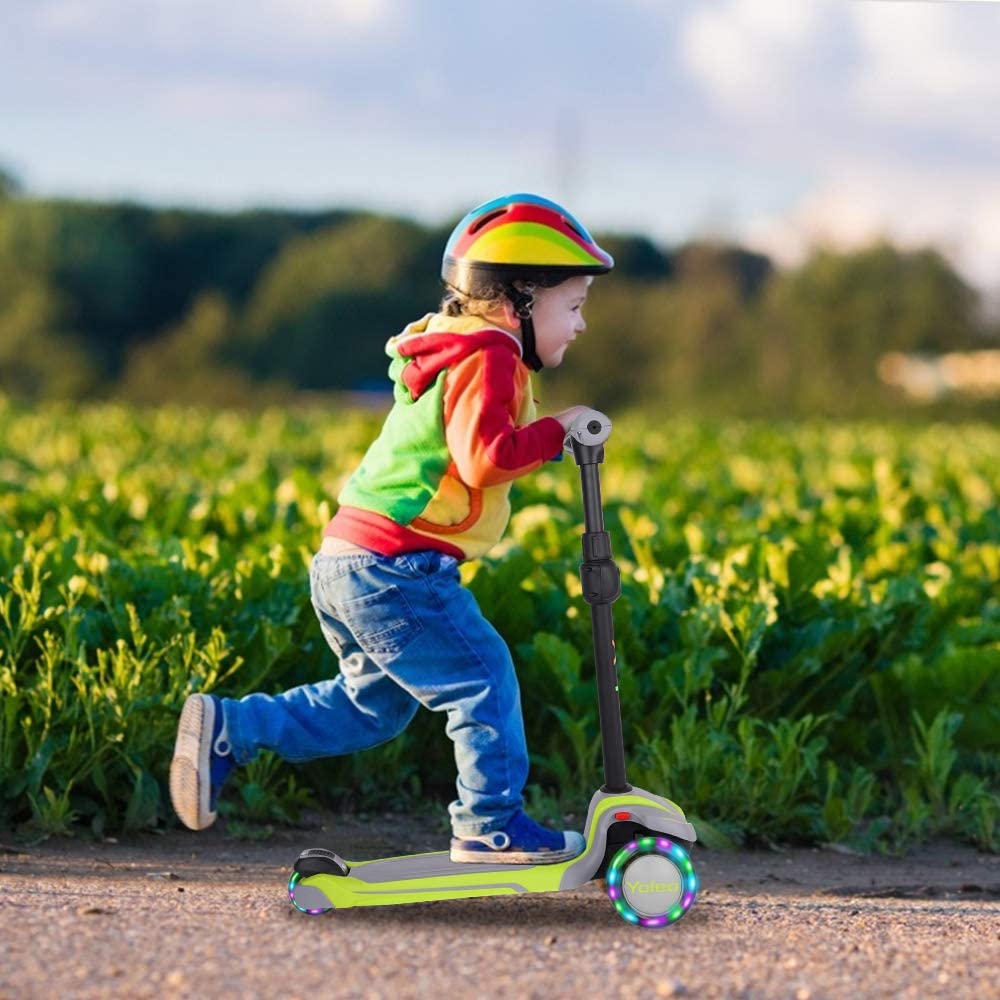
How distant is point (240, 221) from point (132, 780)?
6196 centimetres

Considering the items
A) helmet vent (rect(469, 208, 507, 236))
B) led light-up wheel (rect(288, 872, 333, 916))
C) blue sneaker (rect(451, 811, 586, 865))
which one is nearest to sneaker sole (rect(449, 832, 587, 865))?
blue sneaker (rect(451, 811, 586, 865))

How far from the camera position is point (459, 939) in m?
3.45

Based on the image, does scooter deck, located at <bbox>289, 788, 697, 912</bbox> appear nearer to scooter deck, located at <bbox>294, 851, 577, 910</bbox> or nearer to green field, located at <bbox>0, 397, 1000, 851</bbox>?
scooter deck, located at <bbox>294, 851, 577, 910</bbox>

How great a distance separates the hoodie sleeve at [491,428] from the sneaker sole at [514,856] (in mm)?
832

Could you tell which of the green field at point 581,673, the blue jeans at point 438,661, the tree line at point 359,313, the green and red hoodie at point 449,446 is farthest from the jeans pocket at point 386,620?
the tree line at point 359,313

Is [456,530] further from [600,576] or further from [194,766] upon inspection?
[194,766]

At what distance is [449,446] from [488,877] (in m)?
0.96

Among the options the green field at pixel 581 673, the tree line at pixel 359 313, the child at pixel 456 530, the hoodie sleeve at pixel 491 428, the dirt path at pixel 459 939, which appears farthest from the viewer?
the tree line at pixel 359 313

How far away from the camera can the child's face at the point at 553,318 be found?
3.65 m

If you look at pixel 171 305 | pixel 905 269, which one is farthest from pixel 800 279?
pixel 171 305

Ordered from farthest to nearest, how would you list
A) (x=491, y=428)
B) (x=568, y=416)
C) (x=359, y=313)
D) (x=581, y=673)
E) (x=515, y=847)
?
(x=359, y=313), (x=581, y=673), (x=515, y=847), (x=568, y=416), (x=491, y=428)

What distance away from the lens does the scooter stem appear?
3494 mm

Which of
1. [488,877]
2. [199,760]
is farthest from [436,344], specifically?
[488,877]

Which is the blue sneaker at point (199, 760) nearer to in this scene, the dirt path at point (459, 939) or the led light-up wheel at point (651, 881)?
the dirt path at point (459, 939)
